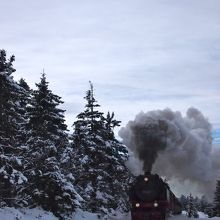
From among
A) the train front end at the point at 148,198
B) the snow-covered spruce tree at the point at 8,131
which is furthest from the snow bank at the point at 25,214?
the train front end at the point at 148,198

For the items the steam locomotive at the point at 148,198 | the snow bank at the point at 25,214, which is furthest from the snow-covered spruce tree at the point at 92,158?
the snow bank at the point at 25,214

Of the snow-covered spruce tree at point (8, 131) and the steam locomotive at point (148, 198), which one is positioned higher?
the snow-covered spruce tree at point (8, 131)

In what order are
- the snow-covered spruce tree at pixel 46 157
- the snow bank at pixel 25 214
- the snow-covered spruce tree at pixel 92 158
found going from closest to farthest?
the snow bank at pixel 25 214
the snow-covered spruce tree at pixel 46 157
the snow-covered spruce tree at pixel 92 158

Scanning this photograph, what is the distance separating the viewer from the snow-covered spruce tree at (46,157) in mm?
26578

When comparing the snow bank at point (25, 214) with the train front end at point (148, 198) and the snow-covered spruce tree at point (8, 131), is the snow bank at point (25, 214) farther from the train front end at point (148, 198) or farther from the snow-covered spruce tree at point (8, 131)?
the train front end at point (148, 198)

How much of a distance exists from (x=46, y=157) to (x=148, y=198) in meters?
7.26

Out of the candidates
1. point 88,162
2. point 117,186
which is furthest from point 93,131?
point 117,186

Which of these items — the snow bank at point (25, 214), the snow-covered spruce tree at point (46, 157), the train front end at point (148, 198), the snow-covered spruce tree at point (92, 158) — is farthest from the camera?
the snow-covered spruce tree at point (92, 158)

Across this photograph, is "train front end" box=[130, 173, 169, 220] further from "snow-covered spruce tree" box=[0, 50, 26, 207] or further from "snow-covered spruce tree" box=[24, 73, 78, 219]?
"snow-covered spruce tree" box=[0, 50, 26, 207]

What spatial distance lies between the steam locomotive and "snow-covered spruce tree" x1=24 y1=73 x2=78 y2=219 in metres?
4.42

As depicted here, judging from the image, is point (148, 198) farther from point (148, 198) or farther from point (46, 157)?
point (46, 157)

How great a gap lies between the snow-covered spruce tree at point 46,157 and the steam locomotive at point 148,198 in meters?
4.42

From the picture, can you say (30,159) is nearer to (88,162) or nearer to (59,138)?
(59,138)

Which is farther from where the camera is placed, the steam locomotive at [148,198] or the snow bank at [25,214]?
the steam locomotive at [148,198]
